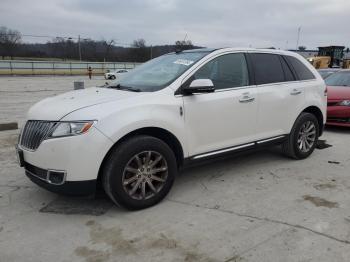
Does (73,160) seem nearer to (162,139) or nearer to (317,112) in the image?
(162,139)

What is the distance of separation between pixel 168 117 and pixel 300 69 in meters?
2.82

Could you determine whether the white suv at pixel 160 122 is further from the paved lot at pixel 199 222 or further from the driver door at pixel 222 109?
the paved lot at pixel 199 222

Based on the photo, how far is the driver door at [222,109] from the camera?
421 cm

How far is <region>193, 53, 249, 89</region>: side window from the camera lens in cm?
444

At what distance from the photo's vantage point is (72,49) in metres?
63.2

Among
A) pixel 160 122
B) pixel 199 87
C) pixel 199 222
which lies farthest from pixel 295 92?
pixel 199 222

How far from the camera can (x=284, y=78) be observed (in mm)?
5371

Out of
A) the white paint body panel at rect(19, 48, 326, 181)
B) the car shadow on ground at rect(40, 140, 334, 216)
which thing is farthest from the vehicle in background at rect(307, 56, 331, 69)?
the white paint body panel at rect(19, 48, 326, 181)

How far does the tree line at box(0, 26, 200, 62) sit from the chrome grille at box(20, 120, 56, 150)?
51183 millimetres

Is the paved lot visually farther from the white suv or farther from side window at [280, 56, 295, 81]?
side window at [280, 56, 295, 81]

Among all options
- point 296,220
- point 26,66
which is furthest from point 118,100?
point 26,66

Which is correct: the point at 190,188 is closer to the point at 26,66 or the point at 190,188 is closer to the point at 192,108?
the point at 192,108

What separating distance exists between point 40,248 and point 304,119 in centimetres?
422

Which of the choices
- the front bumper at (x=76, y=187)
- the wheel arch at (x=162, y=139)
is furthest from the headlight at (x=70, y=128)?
the front bumper at (x=76, y=187)
